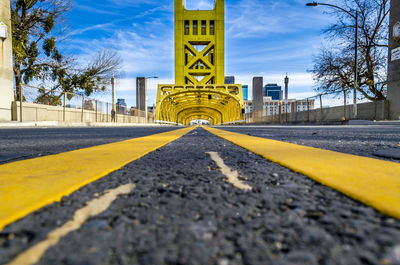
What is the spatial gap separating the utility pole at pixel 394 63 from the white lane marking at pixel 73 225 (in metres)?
17.3

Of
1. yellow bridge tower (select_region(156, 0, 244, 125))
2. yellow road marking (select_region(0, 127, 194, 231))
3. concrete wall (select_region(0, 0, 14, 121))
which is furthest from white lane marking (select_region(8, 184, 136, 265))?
yellow bridge tower (select_region(156, 0, 244, 125))

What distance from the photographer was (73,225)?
0.60 metres

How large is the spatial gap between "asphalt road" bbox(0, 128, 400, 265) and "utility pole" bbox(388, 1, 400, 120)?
17028 millimetres

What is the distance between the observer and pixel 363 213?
641 millimetres

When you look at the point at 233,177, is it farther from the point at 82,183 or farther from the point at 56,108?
the point at 56,108

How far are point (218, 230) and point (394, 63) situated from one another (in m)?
19.3

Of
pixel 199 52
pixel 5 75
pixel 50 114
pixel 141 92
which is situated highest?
pixel 199 52

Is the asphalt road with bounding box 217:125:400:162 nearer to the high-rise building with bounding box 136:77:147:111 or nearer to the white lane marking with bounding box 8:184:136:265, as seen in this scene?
the white lane marking with bounding box 8:184:136:265

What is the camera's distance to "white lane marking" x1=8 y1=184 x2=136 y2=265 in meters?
0.46

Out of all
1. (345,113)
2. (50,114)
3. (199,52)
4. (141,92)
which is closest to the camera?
(50,114)

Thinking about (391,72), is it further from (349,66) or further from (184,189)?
(184,189)

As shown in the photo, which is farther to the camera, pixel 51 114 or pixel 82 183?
pixel 51 114

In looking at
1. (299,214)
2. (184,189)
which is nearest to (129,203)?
(184,189)

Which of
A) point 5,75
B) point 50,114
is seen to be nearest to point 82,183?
point 5,75
